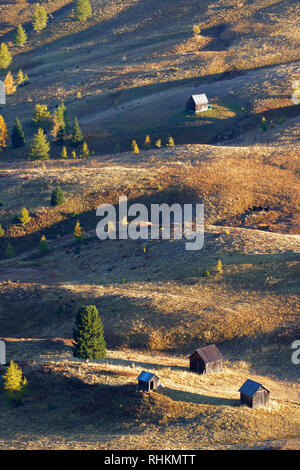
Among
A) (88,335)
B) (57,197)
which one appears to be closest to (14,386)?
(88,335)

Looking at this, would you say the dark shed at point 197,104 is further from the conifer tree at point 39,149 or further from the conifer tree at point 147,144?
the conifer tree at point 39,149

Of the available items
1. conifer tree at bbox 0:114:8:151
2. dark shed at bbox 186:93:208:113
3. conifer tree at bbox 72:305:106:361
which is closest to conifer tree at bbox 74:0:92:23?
dark shed at bbox 186:93:208:113

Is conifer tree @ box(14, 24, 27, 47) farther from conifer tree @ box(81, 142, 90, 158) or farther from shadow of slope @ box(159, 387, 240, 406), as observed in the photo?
shadow of slope @ box(159, 387, 240, 406)

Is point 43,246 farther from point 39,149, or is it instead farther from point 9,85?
point 9,85

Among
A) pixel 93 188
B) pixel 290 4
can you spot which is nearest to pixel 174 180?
pixel 93 188

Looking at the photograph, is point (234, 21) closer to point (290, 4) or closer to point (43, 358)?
point (290, 4)

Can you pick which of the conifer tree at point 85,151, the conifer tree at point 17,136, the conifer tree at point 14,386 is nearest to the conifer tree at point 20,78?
the conifer tree at point 17,136

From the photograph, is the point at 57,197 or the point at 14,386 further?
the point at 57,197
